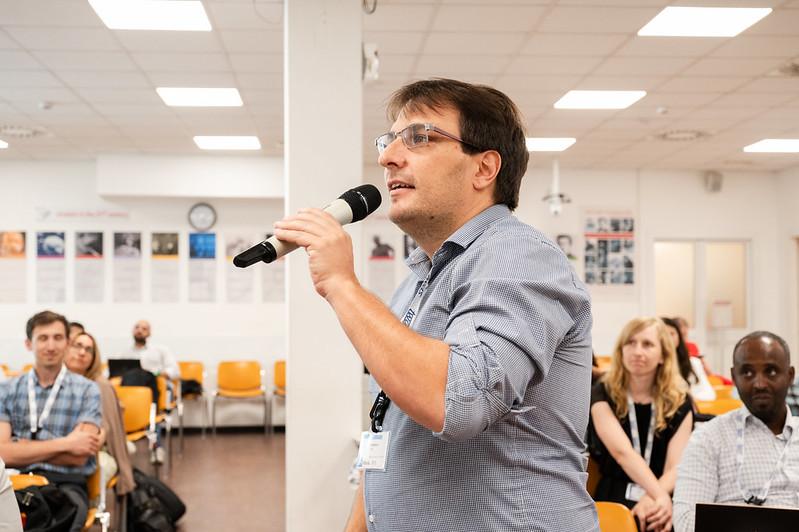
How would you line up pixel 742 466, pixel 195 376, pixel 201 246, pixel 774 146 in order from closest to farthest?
pixel 742 466, pixel 774 146, pixel 195 376, pixel 201 246

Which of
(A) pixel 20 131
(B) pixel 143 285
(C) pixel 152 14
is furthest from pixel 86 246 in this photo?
(C) pixel 152 14

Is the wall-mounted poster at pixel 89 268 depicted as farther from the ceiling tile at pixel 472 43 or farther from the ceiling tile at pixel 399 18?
the ceiling tile at pixel 399 18

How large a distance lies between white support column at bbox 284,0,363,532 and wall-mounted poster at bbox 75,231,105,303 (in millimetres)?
7177

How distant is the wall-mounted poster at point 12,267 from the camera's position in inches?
392

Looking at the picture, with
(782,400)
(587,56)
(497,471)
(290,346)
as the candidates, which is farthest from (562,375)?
(587,56)

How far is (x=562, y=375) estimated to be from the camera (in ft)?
3.93

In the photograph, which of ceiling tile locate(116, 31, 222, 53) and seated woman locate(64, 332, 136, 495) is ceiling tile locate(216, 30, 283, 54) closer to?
ceiling tile locate(116, 31, 222, 53)

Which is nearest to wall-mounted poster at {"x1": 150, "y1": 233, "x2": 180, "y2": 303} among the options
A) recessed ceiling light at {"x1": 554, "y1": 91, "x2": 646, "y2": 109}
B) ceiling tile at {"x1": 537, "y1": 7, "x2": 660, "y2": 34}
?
recessed ceiling light at {"x1": 554, "y1": 91, "x2": 646, "y2": 109}

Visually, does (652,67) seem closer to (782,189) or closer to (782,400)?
(782,400)

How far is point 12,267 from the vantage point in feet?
32.7

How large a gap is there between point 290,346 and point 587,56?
11.5 feet

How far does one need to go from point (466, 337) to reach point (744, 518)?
4.38 ft

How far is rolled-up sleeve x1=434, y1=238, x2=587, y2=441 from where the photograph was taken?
3.28ft

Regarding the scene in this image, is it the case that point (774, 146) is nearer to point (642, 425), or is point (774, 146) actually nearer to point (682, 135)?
point (682, 135)
